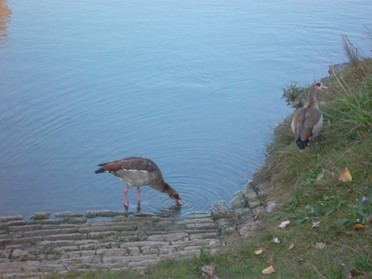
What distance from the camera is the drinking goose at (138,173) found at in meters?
11.9

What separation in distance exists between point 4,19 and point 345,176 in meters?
15.2

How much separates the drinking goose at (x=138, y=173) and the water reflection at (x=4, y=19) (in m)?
8.61

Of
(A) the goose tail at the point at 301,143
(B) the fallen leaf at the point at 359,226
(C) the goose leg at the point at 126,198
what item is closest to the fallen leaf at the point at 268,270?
(B) the fallen leaf at the point at 359,226

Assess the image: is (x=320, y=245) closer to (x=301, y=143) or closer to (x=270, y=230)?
(x=270, y=230)

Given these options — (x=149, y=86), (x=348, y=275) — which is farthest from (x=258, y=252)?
(x=149, y=86)

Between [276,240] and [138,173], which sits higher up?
[276,240]

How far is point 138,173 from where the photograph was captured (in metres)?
11.9

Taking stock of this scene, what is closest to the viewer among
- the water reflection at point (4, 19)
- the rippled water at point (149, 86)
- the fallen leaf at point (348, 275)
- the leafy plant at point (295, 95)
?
the fallen leaf at point (348, 275)

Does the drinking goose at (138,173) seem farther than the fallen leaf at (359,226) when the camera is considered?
Yes

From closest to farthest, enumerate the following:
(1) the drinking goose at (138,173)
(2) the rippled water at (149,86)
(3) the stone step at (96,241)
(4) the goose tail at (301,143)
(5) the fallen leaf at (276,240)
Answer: (5) the fallen leaf at (276,240), (3) the stone step at (96,241), (4) the goose tail at (301,143), (1) the drinking goose at (138,173), (2) the rippled water at (149,86)

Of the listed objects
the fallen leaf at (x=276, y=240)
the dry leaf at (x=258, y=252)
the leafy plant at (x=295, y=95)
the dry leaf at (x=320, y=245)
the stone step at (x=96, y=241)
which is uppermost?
the dry leaf at (x=320, y=245)

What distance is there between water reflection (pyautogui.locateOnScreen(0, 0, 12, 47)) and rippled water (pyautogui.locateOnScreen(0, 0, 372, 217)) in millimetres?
75

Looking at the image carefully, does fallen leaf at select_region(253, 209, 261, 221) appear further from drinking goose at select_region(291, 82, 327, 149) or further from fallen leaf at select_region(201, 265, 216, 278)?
fallen leaf at select_region(201, 265, 216, 278)

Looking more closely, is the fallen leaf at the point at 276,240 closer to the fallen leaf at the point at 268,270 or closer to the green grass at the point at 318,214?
the green grass at the point at 318,214
